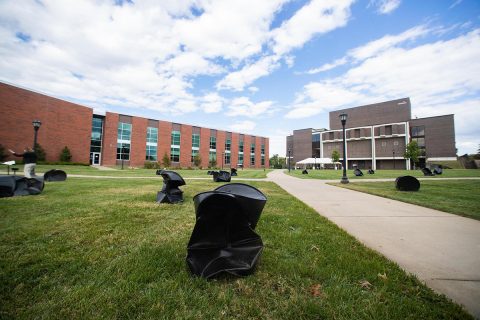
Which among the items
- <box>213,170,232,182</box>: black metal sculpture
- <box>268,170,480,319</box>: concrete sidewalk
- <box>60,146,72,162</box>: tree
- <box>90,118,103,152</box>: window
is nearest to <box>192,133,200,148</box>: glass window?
<box>90,118,103,152</box>: window

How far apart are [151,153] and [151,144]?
2.19 m

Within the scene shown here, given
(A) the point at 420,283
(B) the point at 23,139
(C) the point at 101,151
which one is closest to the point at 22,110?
(B) the point at 23,139

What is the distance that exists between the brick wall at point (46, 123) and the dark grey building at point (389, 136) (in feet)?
240

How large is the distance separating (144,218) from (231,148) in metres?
62.0

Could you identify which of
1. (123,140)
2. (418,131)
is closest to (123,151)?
(123,140)

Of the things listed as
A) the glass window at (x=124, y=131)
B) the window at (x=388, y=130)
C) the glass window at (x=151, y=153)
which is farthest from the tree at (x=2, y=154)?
the window at (x=388, y=130)

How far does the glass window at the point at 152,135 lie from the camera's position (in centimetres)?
5031

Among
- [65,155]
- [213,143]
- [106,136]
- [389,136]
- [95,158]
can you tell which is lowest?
[95,158]

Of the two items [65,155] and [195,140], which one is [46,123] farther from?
[195,140]

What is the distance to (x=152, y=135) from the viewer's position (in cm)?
5091

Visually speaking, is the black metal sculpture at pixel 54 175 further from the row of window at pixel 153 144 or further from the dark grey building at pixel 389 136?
the dark grey building at pixel 389 136

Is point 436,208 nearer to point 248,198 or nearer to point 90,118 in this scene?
point 248,198

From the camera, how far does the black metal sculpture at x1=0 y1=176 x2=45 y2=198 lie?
7.08 meters

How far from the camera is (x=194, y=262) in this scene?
242 cm
